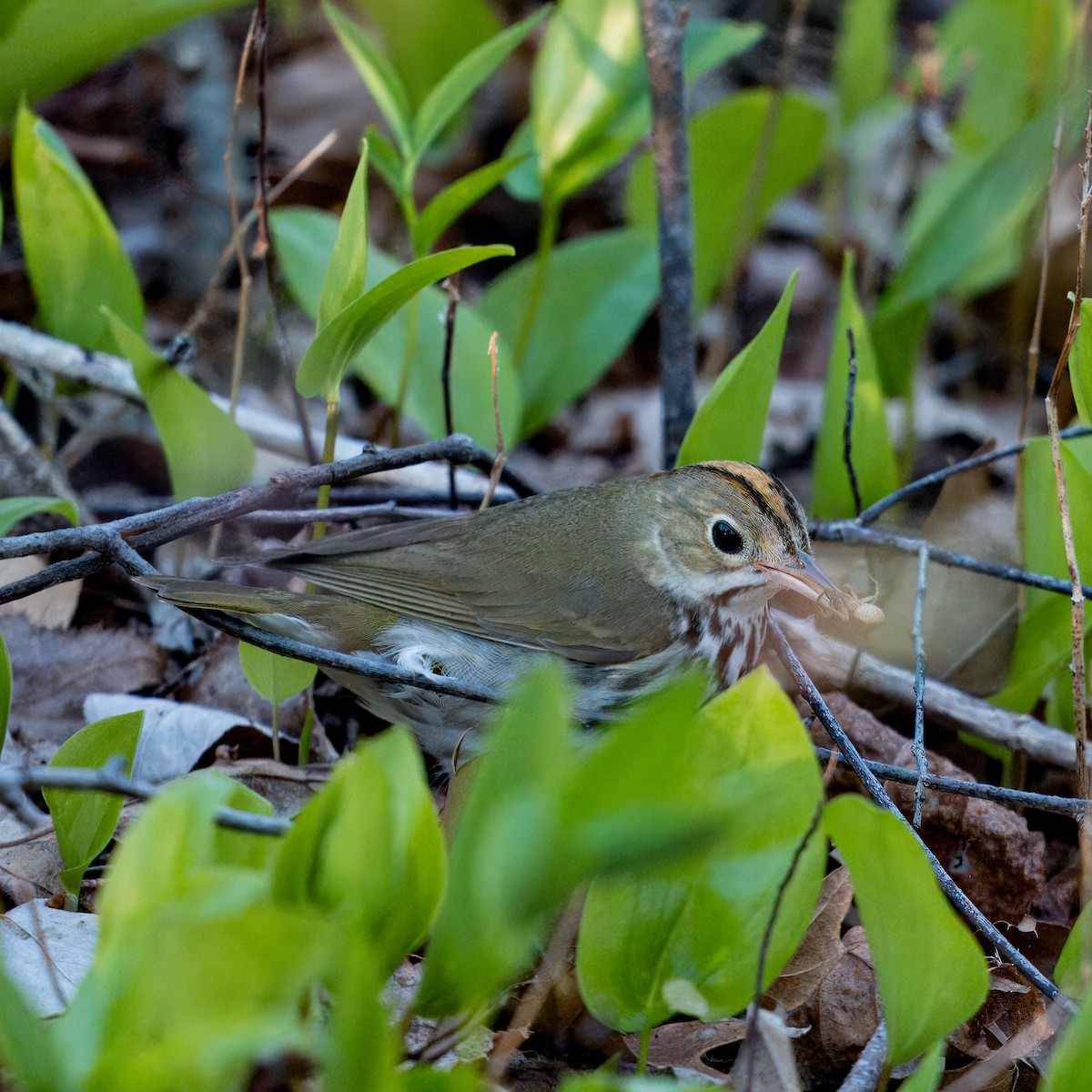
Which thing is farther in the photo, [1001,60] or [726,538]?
[1001,60]

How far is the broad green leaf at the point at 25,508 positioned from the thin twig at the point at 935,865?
172 centimetres

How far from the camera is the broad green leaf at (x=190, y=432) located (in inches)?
112

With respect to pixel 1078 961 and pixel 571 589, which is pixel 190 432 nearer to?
pixel 571 589

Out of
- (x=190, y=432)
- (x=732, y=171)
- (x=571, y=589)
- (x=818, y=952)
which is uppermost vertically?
(x=732, y=171)

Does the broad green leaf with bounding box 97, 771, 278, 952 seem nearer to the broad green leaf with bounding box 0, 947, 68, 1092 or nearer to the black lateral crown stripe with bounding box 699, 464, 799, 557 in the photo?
the broad green leaf with bounding box 0, 947, 68, 1092

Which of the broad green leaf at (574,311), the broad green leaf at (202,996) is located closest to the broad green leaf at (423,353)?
the broad green leaf at (574,311)

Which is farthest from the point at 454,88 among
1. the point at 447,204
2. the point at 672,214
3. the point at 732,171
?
the point at 732,171

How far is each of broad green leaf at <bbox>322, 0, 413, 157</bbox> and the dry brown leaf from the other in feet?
7.08

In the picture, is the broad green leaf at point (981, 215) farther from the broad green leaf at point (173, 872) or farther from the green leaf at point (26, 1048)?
the green leaf at point (26, 1048)

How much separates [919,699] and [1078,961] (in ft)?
2.41

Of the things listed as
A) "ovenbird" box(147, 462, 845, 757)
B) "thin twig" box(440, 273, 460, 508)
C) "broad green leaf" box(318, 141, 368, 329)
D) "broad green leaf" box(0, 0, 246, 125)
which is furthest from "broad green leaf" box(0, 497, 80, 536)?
"broad green leaf" box(0, 0, 246, 125)

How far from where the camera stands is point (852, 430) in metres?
3.41

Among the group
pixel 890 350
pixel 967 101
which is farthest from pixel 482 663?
pixel 967 101

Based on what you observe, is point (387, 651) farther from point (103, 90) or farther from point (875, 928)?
point (103, 90)
